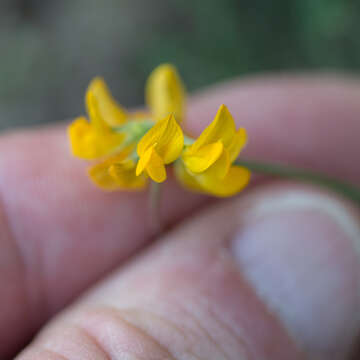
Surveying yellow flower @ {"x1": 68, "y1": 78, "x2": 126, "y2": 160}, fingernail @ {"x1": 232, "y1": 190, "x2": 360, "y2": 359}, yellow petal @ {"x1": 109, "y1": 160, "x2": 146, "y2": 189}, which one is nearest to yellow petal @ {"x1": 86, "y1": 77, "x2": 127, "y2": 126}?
yellow flower @ {"x1": 68, "y1": 78, "x2": 126, "y2": 160}

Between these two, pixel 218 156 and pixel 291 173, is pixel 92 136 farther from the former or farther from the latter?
pixel 291 173

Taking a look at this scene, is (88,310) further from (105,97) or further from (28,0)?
(28,0)

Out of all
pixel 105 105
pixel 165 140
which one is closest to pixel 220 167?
pixel 165 140

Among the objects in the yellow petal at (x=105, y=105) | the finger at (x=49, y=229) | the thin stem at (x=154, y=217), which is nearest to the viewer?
the yellow petal at (x=105, y=105)

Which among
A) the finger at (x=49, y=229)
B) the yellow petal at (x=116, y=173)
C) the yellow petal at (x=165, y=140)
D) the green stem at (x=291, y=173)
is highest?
the yellow petal at (x=165, y=140)

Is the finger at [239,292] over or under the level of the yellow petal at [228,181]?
under

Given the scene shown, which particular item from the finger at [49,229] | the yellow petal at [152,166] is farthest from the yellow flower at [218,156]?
the finger at [49,229]

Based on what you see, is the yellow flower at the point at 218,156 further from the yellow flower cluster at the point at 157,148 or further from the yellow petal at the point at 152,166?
the yellow petal at the point at 152,166

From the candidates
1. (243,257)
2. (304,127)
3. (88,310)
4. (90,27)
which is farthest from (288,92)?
(90,27)
